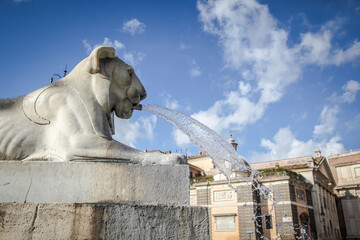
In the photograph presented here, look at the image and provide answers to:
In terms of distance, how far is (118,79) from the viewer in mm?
3035

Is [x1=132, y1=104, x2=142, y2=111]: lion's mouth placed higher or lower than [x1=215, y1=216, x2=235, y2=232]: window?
lower

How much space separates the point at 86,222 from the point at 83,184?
332mm

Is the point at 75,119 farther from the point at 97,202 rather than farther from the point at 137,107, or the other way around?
the point at 137,107

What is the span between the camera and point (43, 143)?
2586 millimetres

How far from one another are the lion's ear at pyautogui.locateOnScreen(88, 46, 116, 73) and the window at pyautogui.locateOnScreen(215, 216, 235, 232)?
25.9 m

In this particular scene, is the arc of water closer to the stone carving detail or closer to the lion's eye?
the lion's eye

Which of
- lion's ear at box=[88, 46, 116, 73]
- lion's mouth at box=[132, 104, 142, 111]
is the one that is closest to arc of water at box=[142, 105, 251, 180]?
lion's mouth at box=[132, 104, 142, 111]

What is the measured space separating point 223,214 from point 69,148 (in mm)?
26172

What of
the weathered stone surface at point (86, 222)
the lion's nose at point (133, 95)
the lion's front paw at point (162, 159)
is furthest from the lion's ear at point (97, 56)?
the weathered stone surface at point (86, 222)

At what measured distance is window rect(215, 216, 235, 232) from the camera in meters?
26.9

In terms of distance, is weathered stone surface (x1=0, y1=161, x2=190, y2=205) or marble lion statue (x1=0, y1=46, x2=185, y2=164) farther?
marble lion statue (x1=0, y1=46, x2=185, y2=164)

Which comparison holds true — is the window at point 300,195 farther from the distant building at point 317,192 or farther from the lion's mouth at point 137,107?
the lion's mouth at point 137,107

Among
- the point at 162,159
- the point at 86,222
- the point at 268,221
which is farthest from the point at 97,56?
the point at 268,221

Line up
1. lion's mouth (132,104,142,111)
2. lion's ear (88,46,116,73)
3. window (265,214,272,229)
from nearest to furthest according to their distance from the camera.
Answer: lion's ear (88,46,116,73), lion's mouth (132,104,142,111), window (265,214,272,229)
